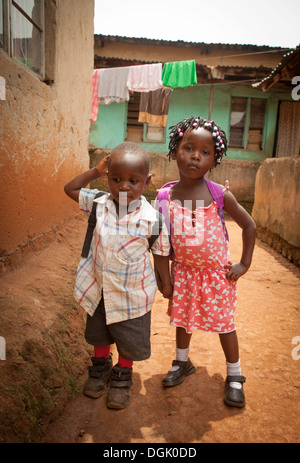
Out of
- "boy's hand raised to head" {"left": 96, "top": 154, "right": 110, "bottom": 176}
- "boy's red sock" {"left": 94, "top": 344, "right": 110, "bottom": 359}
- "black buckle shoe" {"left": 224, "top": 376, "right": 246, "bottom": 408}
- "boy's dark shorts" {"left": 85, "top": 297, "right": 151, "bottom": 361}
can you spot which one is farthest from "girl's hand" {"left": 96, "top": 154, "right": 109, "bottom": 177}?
"black buckle shoe" {"left": 224, "top": 376, "right": 246, "bottom": 408}

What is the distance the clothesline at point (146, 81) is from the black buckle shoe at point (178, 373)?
305 inches

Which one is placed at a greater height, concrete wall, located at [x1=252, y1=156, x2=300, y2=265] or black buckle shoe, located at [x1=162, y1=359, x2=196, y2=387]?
concrete wall, located at [x1=252, y1=156, x2=300, y2=265]

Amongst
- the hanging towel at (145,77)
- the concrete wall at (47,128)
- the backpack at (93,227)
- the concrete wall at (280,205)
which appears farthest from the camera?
the hanging towel at (145,77)

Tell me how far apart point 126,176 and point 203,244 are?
1.89 feet

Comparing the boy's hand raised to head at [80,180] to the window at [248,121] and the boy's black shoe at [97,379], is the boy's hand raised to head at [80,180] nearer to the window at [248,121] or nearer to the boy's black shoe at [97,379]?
the boy's black shoe at [97,379]

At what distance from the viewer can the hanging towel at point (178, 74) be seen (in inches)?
322

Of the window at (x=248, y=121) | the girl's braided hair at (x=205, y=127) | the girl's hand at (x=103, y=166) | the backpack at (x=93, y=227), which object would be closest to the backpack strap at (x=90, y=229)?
the backpack at (x=93, y=227)

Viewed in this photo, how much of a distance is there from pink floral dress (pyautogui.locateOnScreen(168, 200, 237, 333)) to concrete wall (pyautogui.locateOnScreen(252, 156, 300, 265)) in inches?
116

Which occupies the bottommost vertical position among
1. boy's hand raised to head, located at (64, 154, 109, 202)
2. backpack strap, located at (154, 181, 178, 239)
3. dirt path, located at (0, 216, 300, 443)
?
dirt path, located at (0, 216, 300, 443)

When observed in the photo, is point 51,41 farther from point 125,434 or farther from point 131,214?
point 125,434

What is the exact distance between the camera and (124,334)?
1.61 meters

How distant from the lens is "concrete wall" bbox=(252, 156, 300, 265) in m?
4.33

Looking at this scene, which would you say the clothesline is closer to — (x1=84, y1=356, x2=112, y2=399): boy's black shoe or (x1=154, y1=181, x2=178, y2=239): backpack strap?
(x1=154, y1=181, x2=178, y2=239): backpack strap
